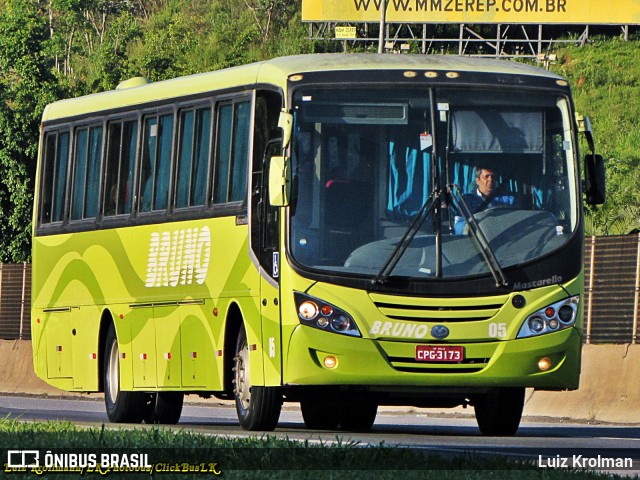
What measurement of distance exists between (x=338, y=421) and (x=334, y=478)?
29.6 ft

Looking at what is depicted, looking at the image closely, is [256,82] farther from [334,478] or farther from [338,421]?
[334,478]

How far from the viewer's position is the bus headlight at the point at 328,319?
51.5 ft

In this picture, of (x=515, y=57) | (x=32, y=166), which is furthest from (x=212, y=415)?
(x=515, y=57)

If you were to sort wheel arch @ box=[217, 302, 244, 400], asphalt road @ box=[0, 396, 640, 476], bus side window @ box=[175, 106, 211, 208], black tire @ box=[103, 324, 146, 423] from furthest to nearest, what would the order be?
black tire @ box=[103, 324, 146, 423], bus side window @ box=[175, 106, 211, 208], wheel arch @ box=[217, 302, 244, 400], asphalt road @ box=[0, 396, 640, 476]

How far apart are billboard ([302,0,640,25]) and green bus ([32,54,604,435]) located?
6684 cm

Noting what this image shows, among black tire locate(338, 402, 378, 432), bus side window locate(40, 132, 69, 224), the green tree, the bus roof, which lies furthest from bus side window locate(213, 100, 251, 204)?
the green tree

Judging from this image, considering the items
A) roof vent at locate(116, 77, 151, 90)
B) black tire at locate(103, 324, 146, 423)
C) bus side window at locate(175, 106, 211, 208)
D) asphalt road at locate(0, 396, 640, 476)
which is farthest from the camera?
roof vent at locate(116, 77, 151, 90)

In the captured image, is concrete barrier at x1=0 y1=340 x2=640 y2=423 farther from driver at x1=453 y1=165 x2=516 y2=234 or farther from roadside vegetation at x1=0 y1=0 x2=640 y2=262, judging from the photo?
roadside vegetation at x1=0 y1=0 x2=640 y2=262

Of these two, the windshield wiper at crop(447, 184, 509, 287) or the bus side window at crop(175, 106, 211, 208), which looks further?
the bus side window at crop(175, 106, 211, 208)

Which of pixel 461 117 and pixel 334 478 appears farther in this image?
pixel 461 117

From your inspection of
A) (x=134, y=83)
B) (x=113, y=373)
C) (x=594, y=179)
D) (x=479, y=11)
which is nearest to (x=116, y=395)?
(x=113, y=373)

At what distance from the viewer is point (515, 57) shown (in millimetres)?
83438

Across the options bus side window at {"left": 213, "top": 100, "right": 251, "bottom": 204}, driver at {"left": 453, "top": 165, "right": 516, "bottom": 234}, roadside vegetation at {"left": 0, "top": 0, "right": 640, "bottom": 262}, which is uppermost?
roadside vegetation at {"left": 0, "top": 0, "right": 640, "bottom": 262}

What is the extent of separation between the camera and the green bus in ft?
51.8
